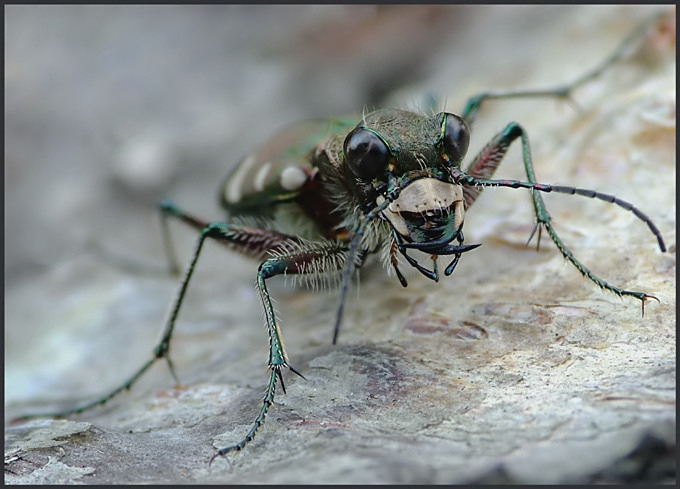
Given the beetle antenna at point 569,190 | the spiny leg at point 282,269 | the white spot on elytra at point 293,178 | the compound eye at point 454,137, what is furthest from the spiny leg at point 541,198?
the white spot on elytra at point 293,178

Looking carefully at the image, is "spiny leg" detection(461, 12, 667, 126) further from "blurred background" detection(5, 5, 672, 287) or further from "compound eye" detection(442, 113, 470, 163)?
"compound eye" detection(442, 113, 470, 163)

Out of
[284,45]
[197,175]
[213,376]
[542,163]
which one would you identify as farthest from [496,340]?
[284,45]

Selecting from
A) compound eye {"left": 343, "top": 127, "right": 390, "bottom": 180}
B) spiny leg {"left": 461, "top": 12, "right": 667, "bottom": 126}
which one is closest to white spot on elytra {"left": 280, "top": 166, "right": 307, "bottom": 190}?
compound eye {"left": 343, "top": 127, "right": 390, "bottom": 180}

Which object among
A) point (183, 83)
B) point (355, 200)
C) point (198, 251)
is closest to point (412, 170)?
point (355, 200)

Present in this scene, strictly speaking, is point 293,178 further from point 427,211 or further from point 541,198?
point 541,198

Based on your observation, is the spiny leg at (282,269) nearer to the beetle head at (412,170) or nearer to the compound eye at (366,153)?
the beetle head at (412,170)

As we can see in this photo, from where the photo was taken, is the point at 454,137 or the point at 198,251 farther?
the point at 198,251

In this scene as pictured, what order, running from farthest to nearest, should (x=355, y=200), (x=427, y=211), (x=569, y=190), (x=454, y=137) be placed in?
(x=355, y=200) < (x=454, y=137) < (x=427, y=211) < (x=569, y=190)

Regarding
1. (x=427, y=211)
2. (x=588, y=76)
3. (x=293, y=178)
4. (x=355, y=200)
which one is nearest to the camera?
(x=427, y=211)
